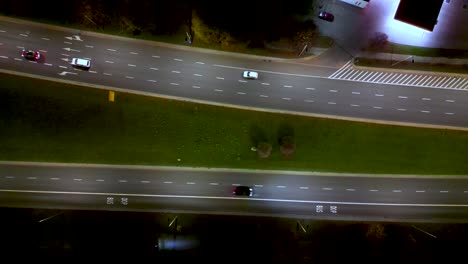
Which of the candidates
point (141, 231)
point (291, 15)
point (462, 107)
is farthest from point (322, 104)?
point (141, 231)

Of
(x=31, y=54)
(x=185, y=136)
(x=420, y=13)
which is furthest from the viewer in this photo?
(x=185, y=136)

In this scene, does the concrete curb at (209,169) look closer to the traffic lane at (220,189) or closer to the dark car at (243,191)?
the traffic lane at (220,189)

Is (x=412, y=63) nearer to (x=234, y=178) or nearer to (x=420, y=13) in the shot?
(x=420, y=13)

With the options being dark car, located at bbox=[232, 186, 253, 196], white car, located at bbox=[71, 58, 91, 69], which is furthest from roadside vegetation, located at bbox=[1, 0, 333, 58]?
dark car, located at bbox=[232, 186, 253, 196]

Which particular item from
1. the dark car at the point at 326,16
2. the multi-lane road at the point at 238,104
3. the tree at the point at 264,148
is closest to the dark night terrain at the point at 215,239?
the multi-lane road at the point at 238,104

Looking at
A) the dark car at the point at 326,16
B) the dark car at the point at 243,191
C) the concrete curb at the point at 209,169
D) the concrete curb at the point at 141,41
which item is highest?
the dark car at the point at 326,16

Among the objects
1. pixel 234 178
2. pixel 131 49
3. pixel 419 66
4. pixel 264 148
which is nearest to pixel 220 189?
pixel 234 178
